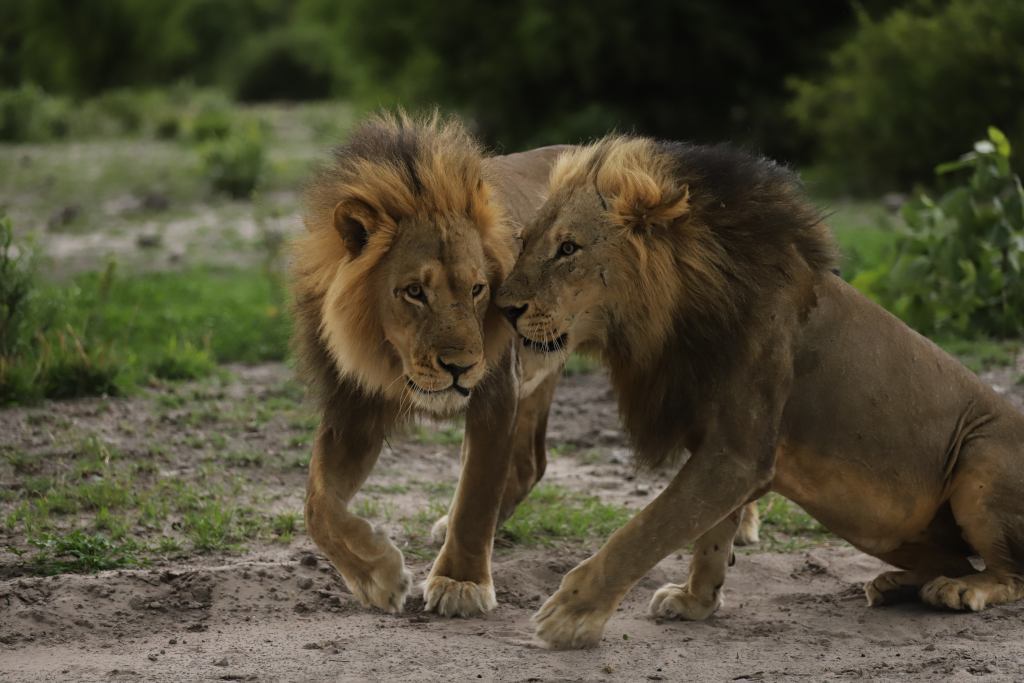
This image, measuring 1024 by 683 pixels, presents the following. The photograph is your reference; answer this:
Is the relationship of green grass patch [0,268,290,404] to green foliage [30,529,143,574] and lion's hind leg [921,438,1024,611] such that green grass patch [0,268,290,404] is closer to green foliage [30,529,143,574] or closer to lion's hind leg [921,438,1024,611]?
green foliage [30,529,143,574]

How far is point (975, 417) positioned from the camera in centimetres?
419

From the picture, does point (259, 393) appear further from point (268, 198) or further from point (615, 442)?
point (268, 198)

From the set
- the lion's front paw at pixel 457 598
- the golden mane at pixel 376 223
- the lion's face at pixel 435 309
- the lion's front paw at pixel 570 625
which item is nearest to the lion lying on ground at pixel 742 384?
the lion's front paw at pixel 570 625

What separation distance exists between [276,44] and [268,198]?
15.8m

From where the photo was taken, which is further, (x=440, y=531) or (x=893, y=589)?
(x=440, y=531)

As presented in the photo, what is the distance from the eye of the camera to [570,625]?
3.66 metres

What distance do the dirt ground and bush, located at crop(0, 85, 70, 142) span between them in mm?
11605

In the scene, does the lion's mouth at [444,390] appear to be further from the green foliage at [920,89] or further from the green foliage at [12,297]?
the green foliage at [920,89]

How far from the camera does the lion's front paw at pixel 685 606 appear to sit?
410 centimetres

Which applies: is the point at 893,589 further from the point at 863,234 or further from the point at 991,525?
the point at 863,234

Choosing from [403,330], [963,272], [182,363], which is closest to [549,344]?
[403,330]

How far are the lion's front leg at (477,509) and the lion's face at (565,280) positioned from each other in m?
0.25

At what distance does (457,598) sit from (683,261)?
109cm

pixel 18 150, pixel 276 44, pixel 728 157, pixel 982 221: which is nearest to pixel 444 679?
pixel 728 157
